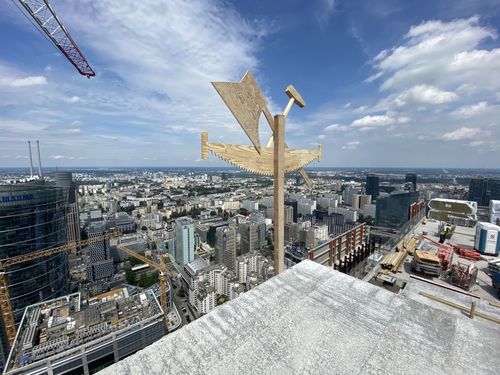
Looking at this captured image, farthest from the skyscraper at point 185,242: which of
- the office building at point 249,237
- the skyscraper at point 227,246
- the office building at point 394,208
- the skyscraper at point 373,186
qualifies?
the skyscraper at point 373,186

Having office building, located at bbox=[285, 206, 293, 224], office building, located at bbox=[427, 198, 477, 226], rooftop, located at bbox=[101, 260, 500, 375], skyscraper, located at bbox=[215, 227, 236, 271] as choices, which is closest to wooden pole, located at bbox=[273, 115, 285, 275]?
rooftop, located at bbox=[101, 260, 500, 375]

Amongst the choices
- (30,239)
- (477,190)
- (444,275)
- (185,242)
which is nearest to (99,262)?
(185,242)

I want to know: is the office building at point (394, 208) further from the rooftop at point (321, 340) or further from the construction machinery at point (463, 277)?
the rooftop at point (321, 340)

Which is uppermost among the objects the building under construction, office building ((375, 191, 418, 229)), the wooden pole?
the wooden pole

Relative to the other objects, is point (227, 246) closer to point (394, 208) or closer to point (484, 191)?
point (394, 208)

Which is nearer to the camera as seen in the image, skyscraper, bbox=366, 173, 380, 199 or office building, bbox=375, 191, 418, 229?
office building, bbox=375, 191, 418, 229

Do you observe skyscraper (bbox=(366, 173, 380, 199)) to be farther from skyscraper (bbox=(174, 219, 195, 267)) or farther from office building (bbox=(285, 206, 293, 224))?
skyscraper (bbox=(174, 219, 195, 267))
